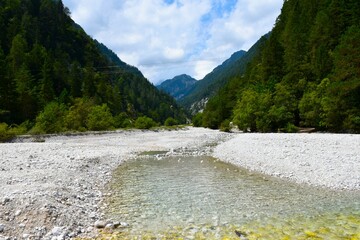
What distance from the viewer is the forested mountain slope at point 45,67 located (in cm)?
6700

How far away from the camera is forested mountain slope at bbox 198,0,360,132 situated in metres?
38.7

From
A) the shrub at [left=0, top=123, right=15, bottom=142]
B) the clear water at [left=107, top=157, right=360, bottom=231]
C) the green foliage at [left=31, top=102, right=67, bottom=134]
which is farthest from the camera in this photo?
the green foliage at [left=31, top=102, right=67, bottom=134]

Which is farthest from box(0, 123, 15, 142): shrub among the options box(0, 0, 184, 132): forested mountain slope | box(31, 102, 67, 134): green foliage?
box(0, 0, 184, 132): forested mountain slope

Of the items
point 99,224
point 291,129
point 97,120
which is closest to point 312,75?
point 291,129

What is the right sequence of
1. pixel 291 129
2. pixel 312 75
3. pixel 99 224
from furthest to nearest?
pixel 312 75, pixel 291 129, pixel 99 224

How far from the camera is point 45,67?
8744 cm

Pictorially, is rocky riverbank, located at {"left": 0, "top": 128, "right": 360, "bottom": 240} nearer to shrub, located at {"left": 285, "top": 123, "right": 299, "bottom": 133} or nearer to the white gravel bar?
the white gravel bar

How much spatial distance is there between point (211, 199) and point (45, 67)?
87.9 metres

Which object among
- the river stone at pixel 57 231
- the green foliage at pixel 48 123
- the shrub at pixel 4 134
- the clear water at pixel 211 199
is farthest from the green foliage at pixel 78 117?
the river stone at pixel 57 231

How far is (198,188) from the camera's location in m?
14.9

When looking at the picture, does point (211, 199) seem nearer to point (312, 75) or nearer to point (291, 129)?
point (291, 129)

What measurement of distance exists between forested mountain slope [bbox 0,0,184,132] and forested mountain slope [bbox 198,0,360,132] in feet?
138

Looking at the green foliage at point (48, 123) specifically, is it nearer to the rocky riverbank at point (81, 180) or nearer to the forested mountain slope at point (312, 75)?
the rocky riverbank at point (81, 180)

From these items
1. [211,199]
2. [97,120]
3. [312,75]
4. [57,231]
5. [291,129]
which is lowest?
[211,199]
